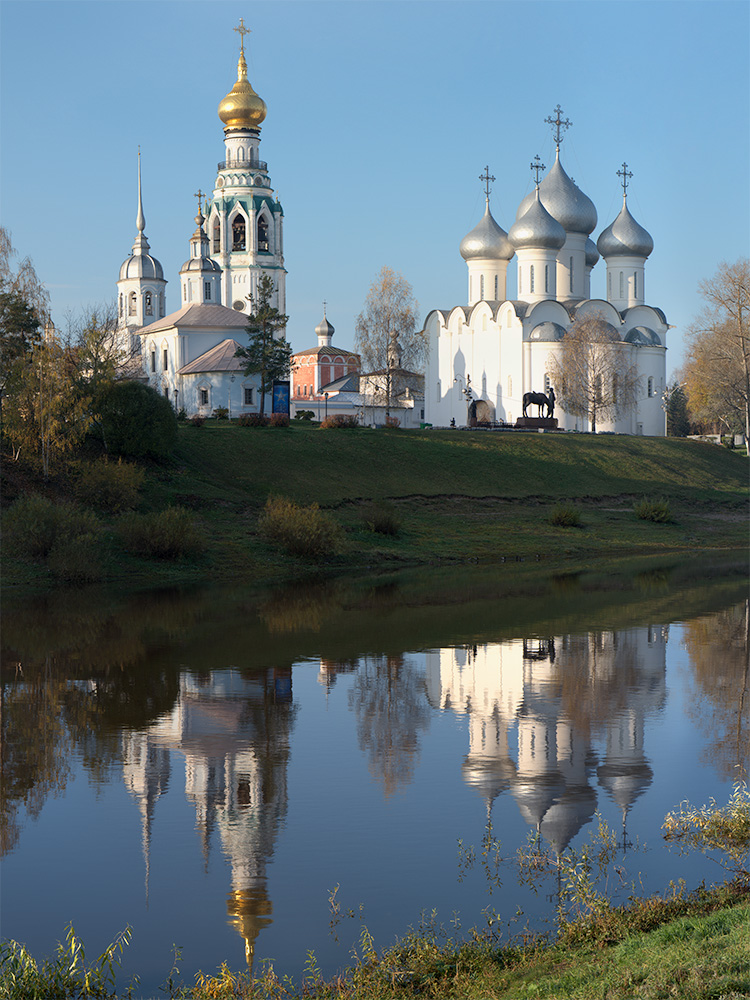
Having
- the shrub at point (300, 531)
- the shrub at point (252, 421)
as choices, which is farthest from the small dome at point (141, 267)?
the shrub at point (300, 531)

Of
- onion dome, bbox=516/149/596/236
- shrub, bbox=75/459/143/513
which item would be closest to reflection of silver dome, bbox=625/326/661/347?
onion dome, bbox=516/149/596/236

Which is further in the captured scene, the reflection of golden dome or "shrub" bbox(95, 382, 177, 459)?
the reflection of golden dome

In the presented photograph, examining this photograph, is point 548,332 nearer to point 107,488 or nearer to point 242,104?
point 242,104

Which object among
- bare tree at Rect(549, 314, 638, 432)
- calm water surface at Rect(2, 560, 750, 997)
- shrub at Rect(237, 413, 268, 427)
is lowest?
calm water surface at Rect(2, 560, 750, 997)

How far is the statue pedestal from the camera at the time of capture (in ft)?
170

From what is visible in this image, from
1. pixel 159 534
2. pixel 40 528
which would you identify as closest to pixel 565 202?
pixel 159 534

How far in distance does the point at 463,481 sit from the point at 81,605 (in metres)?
Answer: 19.9

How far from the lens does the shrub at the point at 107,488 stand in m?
27.0

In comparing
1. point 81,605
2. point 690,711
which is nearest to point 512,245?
point 81,605

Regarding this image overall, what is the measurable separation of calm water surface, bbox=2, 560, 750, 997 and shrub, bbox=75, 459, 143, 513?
7839 mm

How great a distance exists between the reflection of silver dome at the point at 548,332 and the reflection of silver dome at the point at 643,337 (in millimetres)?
5135

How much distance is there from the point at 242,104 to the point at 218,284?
1074 centimetres

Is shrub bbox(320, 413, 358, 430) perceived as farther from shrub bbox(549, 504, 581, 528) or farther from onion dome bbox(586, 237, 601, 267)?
onion dome bbox(586, 237, 601, 267)

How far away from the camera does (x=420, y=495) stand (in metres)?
35.8
